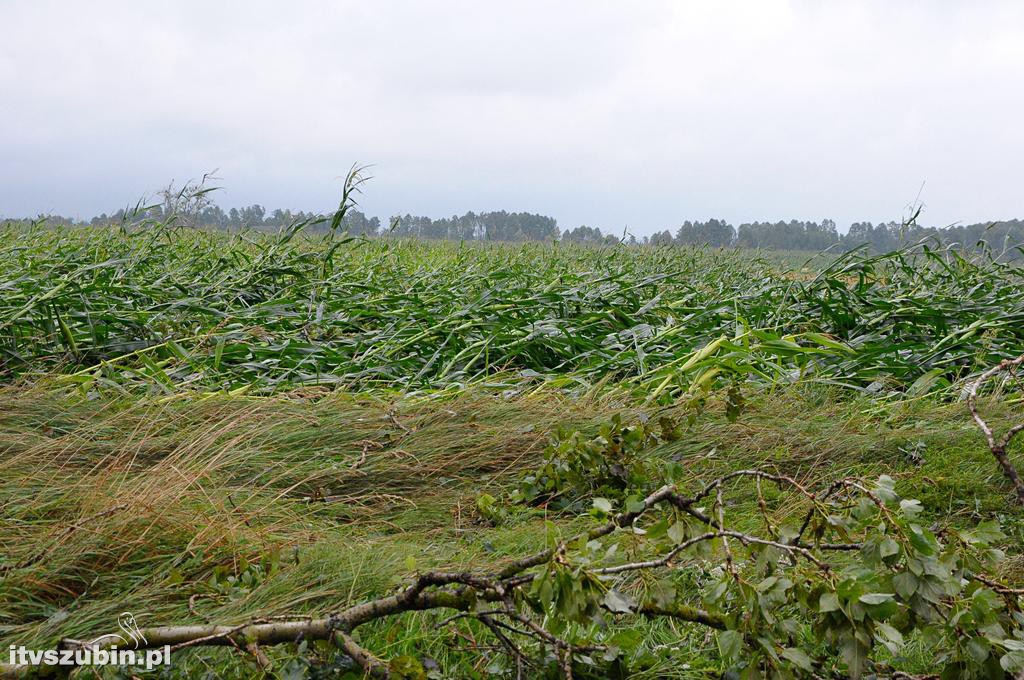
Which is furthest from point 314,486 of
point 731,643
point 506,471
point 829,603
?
point 829,603

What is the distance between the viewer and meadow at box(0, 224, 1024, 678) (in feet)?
4.79

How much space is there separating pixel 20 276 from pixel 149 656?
4.18m

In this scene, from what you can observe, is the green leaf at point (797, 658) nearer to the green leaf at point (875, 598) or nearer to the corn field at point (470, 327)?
the green leaf at point (875, 598)

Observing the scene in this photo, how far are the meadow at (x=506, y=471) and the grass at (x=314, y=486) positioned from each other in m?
0.01

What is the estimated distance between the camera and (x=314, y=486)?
257 cm

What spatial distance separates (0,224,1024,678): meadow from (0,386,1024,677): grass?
1cm

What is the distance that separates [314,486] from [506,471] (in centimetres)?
62

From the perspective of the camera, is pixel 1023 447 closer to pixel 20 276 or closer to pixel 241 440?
pixel 241 440

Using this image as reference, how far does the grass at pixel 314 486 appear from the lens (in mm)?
1795

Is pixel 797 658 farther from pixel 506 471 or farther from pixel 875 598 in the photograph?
pixel 506 471

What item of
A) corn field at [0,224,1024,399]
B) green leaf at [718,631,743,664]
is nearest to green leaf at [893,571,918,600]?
green leaf at [718,631,743,664]

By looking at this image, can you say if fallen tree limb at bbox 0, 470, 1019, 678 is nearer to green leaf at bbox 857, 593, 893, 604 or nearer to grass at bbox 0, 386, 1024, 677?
green leaf at bbox 857, 593, 893, 604

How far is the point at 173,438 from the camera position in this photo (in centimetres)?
276

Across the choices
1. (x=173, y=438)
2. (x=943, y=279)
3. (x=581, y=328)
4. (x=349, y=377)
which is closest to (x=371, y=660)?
(x=173, y=438)
